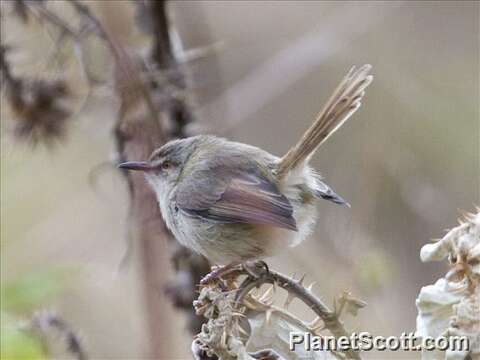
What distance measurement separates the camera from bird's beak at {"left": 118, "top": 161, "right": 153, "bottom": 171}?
154 inches

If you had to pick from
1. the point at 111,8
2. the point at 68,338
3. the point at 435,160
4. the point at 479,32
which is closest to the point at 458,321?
the point at 68,338

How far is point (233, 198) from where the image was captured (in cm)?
366

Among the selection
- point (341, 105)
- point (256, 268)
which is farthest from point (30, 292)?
point (341, 105)

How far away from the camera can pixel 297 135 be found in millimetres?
7281

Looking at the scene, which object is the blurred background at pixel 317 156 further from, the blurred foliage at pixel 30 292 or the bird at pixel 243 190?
the blurred foliage at pixel 30 292

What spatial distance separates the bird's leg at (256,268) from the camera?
8.86 feet

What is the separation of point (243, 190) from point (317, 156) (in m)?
3.48

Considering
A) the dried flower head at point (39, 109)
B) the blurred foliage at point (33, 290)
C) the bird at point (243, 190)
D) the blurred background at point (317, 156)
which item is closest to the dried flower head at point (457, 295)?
the bird at point (243, 190)

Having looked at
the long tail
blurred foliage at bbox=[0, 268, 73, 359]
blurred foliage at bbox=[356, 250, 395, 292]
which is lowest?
Result: blurred foliage at bbox=[0, 268, 73, 359]

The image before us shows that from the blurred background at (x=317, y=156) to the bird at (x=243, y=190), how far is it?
0.28m

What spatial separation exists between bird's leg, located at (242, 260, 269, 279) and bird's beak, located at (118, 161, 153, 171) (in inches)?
33.7

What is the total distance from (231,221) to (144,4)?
4.03ft

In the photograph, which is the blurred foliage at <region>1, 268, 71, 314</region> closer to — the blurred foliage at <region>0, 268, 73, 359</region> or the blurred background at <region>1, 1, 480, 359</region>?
the blurred foliage at <region>0, 268, 73, 359</region>

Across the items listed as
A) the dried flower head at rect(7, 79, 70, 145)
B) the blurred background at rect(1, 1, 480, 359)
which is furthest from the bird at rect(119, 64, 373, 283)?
the dried flower head at rect(7, 79, 70, 145)
